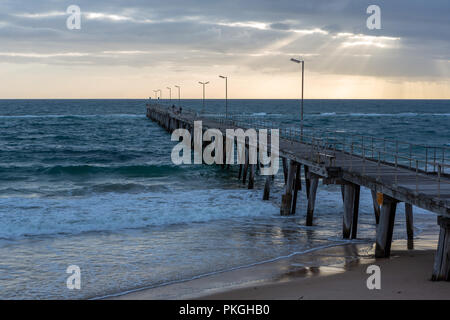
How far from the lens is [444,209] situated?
11227 mm

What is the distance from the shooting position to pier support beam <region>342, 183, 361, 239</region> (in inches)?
658

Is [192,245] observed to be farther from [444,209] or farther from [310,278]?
[444,209]

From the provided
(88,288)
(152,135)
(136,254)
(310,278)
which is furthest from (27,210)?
(152,135)

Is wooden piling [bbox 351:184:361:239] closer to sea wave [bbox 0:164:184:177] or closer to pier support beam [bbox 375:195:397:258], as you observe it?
pier support beam [bbox 375:195:397:258]

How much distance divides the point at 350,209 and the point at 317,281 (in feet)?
16.6

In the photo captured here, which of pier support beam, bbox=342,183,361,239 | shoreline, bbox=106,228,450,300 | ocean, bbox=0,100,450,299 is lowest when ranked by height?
ocean, bbox=0,100,450,299

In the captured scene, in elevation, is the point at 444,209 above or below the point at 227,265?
above

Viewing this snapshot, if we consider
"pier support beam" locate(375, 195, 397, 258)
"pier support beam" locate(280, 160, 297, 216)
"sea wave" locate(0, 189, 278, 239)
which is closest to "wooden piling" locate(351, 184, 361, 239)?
"pier support beam" locate(375, 195, 397, 258)

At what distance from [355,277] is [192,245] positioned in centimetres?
579

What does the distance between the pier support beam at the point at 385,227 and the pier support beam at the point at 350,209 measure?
2.61 m

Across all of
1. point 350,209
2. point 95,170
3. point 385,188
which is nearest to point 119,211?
point 350,209

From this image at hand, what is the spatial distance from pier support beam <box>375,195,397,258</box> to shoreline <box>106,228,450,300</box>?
0.26 metres

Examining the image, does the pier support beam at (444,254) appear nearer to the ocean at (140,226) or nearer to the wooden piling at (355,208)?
the ocean at (140,226)

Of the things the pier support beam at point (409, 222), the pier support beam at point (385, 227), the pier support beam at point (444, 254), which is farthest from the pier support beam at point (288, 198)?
the pier support beam at point (444, 254)
